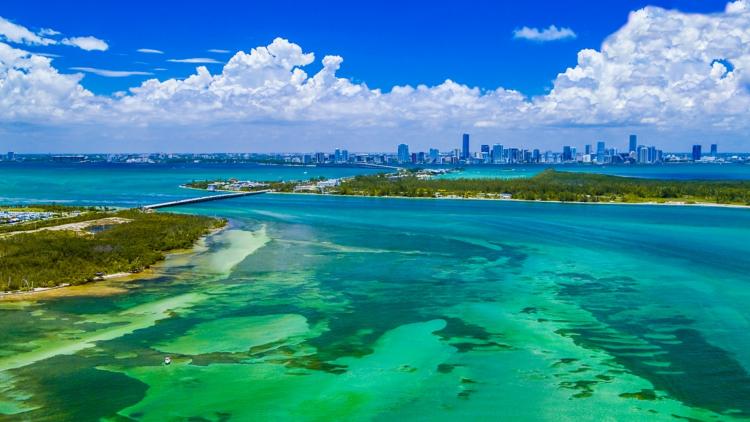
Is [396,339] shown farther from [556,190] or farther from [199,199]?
[556,190]

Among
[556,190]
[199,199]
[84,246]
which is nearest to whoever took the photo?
[84,246]

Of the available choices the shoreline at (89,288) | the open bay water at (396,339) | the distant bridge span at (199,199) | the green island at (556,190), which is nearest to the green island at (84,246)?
the shoreline at (89,288)

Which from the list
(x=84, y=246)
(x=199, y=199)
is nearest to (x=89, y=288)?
(x=84, y=246)

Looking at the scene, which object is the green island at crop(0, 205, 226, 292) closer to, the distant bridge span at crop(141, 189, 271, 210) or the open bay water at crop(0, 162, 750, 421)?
the open bay water at crop(0, 162, 750, 421)

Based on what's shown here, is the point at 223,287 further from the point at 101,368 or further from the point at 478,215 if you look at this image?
the point at 478,215

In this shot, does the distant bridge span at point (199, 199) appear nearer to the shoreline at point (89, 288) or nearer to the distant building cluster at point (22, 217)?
the distant building cluster at point (22, 217)

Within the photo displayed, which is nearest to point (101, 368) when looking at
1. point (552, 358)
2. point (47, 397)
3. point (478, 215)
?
point (47, 397)

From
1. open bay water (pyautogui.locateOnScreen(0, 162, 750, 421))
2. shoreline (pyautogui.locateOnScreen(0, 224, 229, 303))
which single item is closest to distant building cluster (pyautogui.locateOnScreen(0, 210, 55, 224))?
open bay water (pyautogui.locateOnScreen(0, 162, 750, 421))
